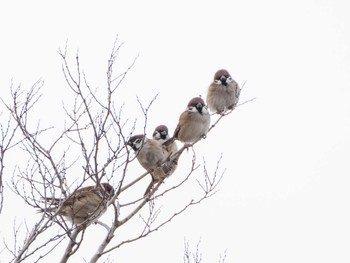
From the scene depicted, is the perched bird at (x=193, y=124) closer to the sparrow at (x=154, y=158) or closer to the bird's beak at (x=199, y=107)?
the bird's beak at (x=199, y=107)

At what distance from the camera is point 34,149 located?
21.0 ft

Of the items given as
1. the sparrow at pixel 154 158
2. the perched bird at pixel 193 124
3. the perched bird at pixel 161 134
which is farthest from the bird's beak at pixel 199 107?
the sparrow at pixel 154 158

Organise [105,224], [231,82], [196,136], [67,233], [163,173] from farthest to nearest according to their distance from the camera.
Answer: [231,82] → [196,136] → [163,173] → [105,224] → [67,233]

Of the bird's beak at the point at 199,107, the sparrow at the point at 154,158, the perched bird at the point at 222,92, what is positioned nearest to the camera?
the sparrow at the point at 154,158

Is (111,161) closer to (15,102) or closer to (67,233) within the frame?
(67,233)

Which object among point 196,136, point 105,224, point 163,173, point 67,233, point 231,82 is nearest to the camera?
point 67,233

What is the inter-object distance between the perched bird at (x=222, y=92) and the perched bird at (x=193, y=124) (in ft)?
2.21

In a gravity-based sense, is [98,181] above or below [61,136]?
below

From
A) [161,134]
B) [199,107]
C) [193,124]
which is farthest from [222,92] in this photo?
[161,134]

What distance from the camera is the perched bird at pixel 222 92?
1156 cm

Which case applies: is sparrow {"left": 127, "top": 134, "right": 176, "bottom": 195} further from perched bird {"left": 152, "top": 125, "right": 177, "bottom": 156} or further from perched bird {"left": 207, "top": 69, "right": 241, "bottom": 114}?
perched bird {"left": 207, "top": 69, "right": 241, "bottom": 114}

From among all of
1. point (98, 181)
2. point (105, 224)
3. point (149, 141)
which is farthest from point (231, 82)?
point (98, 181)

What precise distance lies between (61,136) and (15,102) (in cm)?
59

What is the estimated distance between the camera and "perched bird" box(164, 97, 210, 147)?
10.7m
